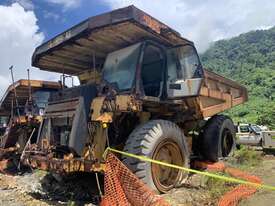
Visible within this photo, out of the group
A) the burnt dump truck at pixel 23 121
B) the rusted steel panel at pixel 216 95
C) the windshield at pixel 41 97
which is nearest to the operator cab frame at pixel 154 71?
the rusted steel panel at pixel 216 95

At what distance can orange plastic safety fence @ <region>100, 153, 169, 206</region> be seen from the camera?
5395 millimetres

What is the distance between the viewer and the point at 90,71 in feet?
29.3

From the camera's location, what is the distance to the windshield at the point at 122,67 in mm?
6975

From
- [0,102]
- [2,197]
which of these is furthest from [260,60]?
[2,197]

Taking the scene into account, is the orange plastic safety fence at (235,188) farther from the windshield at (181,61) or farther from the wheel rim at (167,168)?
the windshield at (181,61)

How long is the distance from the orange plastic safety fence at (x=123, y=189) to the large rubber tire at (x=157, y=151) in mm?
264

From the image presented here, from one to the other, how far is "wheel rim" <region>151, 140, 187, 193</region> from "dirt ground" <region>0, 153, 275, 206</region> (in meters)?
0.22

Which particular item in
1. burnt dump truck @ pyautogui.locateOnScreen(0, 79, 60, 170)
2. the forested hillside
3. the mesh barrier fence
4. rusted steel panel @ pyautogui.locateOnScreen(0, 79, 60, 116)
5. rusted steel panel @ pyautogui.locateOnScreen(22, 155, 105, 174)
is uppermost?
the forested hillside

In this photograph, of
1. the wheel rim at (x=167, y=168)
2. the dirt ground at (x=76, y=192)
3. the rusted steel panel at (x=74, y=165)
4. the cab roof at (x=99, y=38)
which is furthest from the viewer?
the wheel rim at (x=167, y=168)

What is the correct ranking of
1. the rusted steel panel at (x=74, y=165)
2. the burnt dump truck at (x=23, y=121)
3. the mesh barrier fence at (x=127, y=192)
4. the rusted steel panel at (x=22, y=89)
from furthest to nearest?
the rusted steel panel at (x=22, y=89)
the burnt dump truck at (x=23, y=121)
the rusted steel panel at (x=74, y=165)
the mesh barrier fence at (x=127, y=192)

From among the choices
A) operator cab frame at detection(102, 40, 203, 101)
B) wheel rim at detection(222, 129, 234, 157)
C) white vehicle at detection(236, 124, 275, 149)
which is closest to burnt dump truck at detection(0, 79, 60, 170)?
operator cab frame at detection(102, 40, 203, 101)

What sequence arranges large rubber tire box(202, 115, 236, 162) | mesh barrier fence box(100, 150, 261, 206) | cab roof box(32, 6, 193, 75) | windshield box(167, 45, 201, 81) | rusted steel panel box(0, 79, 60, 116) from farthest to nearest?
rusted steel panel box(0, 79, 60, 116), large rubber tire box(202, 115, 236, 162), windshield box(167, 45, 201, 81), cab roof box(32, 6, 193, 75), mesh barrier fence box(100, 150, 261, 206)

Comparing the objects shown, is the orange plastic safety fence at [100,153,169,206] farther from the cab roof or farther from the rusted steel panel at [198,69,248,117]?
the rusted steel panel at [198,69,248,117]

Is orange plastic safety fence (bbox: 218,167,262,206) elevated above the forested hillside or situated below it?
below
